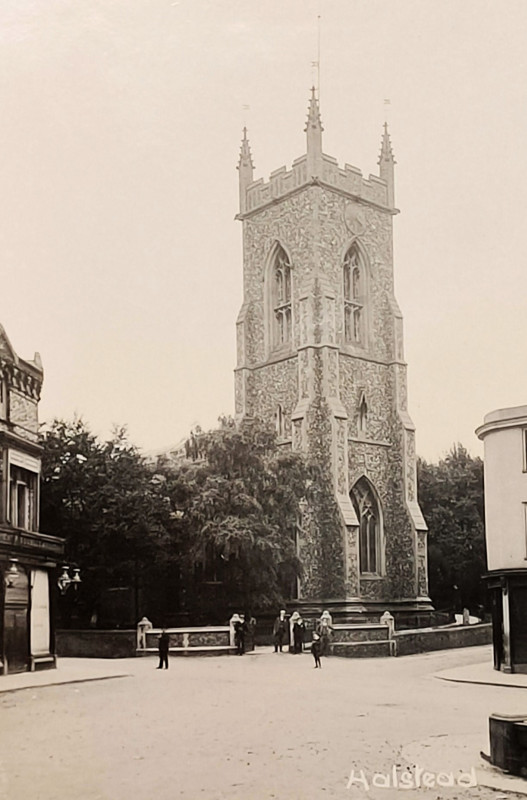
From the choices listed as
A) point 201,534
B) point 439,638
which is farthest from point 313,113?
point 201,534

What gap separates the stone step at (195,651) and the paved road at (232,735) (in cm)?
651

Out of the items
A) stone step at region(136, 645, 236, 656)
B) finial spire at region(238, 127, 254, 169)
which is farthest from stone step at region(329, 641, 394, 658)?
finial spire at region(238, 127, 254, 169)

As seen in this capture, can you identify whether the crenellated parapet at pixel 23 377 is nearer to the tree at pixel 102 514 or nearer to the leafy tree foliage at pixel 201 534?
the tree at pixel 102 514

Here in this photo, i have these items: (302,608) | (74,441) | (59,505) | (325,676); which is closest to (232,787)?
(74,441)

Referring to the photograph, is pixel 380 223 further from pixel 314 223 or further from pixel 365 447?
pixel 365 447

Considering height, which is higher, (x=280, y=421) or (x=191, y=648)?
(x=280, y=421)

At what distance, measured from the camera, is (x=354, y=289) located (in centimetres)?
2775

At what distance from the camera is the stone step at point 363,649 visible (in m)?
18.9

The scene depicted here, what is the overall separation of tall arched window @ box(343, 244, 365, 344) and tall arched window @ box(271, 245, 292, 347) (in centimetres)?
143

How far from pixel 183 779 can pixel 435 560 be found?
21586mm

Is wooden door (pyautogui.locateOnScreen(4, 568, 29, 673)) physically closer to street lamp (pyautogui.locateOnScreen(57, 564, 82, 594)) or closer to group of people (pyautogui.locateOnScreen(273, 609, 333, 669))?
street lamp (pyautogui.locateOnScreen(57, 564, 82, 594))

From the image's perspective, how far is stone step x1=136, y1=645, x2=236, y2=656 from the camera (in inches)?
769

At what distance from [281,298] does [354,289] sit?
1.92 m

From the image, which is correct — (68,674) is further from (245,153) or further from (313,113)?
(313,113)
